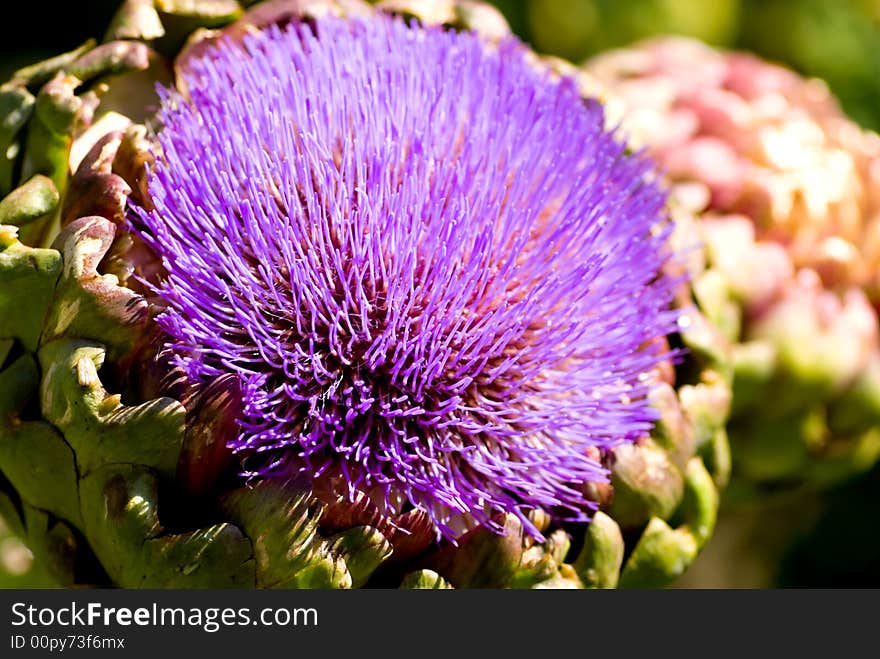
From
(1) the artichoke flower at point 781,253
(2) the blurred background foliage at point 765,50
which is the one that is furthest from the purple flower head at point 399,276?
(2) the blurred background foliage at point 765,50

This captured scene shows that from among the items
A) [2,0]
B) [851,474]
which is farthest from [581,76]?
[2,0]

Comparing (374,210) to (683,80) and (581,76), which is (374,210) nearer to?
(581,76)

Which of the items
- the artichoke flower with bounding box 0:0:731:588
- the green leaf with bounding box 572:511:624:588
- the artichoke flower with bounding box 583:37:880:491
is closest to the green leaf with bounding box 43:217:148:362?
the artichoke flower with bounding box 0:0:731:588

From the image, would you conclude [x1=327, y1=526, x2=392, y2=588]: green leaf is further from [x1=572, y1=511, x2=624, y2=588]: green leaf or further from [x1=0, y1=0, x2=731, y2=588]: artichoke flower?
[x1=572, y1=511, x2=624, y2=588]: green leaf

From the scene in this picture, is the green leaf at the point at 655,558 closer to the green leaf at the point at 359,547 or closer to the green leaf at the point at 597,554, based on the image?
the green leaf at the point at 597,554

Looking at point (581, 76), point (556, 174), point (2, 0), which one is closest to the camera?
point (556, 174)

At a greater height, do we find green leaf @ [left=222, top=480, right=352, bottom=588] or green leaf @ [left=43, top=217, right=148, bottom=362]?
green leaf @ [left=43, top=217, right=148, bottom=362]
